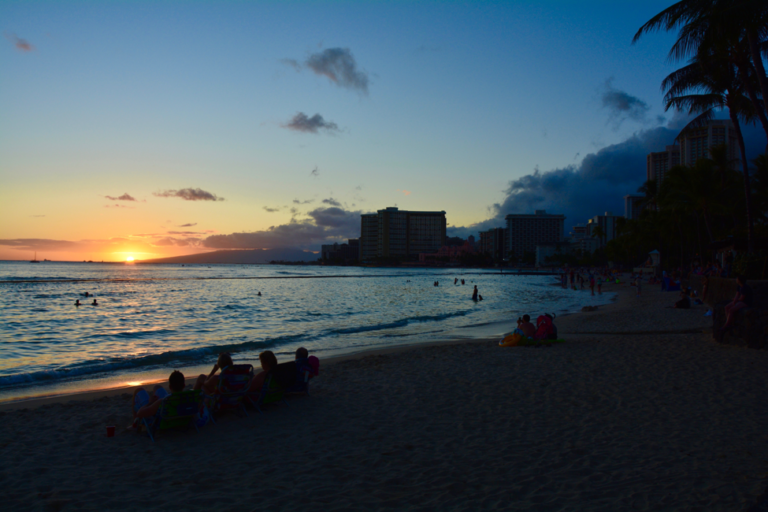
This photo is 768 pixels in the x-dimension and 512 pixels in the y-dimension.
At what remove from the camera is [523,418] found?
19.4ft

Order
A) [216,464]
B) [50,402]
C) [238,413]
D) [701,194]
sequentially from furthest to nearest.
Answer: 1. [701,194]
2. [50,402]
3. [238,413]
4. [216,464]

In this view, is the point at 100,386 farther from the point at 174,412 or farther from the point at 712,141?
the point at 712,141

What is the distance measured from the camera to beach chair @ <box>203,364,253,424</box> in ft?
20.4

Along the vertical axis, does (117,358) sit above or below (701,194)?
below

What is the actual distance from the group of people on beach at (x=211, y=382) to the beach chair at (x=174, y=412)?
8cm

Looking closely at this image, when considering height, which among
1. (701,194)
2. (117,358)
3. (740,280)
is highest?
(701,194)

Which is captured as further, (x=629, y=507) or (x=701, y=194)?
(x=701, y=194)

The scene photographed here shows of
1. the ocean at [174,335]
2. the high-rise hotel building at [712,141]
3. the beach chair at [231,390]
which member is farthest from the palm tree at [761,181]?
the beach chair at [231,390]

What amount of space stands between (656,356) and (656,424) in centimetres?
505

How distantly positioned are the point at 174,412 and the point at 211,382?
2.98ft

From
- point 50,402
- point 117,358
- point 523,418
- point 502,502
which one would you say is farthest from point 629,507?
point 117,358

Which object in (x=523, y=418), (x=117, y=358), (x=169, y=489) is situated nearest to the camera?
(x=169, y=489)

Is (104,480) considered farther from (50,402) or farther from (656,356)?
(656,356)

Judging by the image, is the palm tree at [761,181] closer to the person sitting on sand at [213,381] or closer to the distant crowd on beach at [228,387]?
the distant crowd on beach at [228,387]
